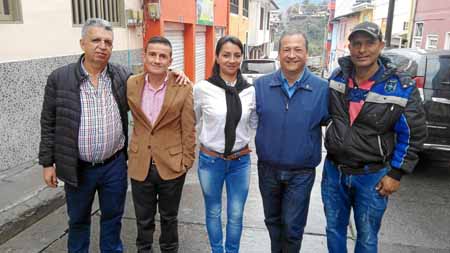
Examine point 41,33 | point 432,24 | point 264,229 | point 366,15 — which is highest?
point 366,15

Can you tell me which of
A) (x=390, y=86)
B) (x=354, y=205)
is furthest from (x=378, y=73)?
(x=354, y=205)

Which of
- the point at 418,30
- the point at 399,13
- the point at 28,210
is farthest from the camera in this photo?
the point at 399,13

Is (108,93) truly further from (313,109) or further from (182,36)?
(182,36)

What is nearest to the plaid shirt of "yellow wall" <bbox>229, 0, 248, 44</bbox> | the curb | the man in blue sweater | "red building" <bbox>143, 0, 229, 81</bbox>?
the man in blue sweater

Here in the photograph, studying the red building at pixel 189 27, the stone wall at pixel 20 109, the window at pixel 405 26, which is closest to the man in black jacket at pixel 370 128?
the stone wall at pixel 20 109

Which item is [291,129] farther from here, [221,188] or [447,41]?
[447,41]

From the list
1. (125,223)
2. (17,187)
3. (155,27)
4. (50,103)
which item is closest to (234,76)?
(50,103)

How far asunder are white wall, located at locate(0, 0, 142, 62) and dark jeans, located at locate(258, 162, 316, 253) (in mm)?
3287

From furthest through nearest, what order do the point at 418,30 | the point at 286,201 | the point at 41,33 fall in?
the point at 418,30
the point at 41,33
the point at 286,201

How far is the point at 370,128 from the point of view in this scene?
246cm

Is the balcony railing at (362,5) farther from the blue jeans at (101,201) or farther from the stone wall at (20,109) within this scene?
the blue jeans at (101,201)

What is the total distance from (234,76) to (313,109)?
62 centimetres

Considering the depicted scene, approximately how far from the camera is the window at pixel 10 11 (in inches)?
166

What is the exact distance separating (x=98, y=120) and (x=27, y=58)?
8.53ft
